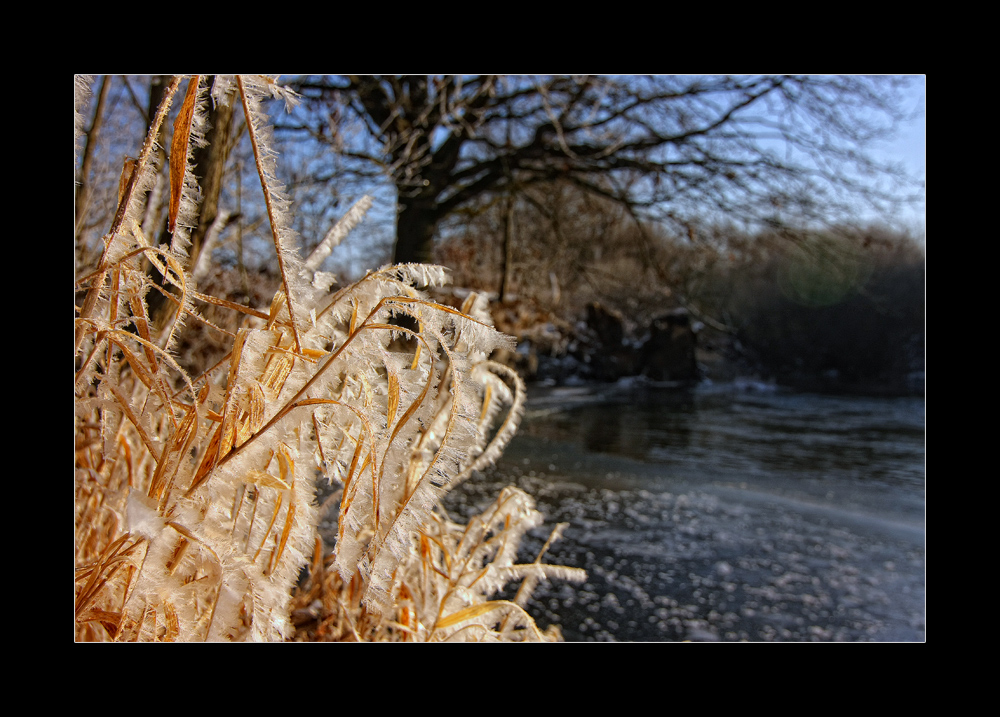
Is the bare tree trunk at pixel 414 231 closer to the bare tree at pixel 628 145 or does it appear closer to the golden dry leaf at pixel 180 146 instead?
the bare tree at pixel 628 145

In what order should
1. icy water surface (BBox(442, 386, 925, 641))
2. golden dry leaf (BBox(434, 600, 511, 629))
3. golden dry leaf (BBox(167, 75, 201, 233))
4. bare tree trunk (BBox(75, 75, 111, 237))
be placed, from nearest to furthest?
golden dry leaf (BBox(167, 75, 201, 233)) → golden dry leaf (BBox(434, 600, 511, 629)) → bare tree trunk (BBox(75, 75, 111, 237)) → icy water surface (BBox(442, 386, 925, 641))

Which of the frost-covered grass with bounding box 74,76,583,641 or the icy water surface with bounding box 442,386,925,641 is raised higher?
the frost-covered grass with bounding box 74,76,583,641

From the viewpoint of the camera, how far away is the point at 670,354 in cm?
521

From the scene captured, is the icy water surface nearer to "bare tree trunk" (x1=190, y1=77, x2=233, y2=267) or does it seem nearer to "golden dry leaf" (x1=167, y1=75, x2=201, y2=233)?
"bare tree trunk" (x1=190, y1=77, x2=233, y2=267)

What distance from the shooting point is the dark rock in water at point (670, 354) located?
4820mm

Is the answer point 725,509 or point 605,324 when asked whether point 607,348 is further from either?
point 725,509

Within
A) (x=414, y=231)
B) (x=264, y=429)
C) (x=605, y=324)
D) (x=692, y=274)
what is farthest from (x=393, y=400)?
(x=605, y=324)

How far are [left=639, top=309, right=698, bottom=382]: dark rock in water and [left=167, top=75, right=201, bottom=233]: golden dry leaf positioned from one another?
438cm

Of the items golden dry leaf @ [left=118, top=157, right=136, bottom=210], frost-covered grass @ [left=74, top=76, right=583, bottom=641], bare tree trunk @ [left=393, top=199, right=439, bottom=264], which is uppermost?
bare tree trunk @ [left=393, top=199, right=439, bottom=264]

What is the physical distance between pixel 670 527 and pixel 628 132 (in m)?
2.03

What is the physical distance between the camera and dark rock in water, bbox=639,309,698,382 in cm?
482

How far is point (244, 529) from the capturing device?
1.90ft

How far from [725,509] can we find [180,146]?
3118 mm

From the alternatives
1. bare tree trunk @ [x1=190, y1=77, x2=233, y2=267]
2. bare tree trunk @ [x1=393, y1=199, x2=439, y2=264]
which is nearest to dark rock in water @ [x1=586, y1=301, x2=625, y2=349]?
bare tree trunk @ [x1=393, y1=199, x2=439, y2=264]
